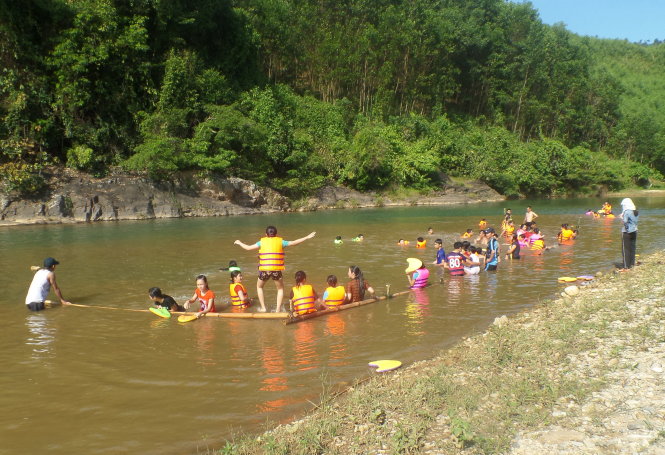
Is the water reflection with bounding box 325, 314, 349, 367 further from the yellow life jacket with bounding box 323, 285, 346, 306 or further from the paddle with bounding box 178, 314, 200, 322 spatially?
the paddle with bounding box 178, 314, 200, 322

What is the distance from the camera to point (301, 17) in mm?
47312

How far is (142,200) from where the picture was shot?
3072cm

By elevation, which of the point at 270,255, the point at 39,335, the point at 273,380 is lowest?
the point at 273,380

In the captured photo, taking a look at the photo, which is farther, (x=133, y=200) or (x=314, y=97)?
(x=314, y=97)

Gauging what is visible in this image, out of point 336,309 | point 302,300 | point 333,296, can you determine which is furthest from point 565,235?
point 302,300

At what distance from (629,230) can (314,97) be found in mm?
39967

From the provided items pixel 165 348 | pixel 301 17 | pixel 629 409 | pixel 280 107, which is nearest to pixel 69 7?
pixel 280 107

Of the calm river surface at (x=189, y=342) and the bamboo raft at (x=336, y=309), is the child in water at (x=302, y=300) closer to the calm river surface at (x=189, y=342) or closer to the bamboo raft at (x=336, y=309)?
the bamboo raft at (x=336, y=309)

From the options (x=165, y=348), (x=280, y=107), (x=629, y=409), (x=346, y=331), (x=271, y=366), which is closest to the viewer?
(x=629, y=409)

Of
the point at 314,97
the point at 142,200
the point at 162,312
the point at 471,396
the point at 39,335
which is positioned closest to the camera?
the point at 471,396

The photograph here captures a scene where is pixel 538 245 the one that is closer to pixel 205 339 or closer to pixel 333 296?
pixel 333 296

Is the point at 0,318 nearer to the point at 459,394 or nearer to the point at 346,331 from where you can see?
the point at 346,331

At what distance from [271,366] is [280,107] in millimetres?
37060

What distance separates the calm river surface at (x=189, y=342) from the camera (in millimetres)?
5535
